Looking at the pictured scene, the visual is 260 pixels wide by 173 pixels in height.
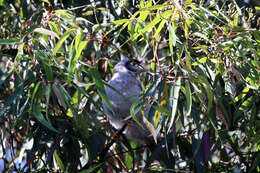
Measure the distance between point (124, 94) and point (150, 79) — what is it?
0.42m

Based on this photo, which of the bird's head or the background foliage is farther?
the bird's head

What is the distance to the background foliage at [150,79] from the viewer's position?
135 centimetres

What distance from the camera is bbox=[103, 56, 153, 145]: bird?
6.80 ft

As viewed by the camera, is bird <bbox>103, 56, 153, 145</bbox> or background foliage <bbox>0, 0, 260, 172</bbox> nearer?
background foliage <bbox>0, 0, 260, 172</bbox>

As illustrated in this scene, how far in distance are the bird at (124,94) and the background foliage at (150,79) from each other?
71 millimetres

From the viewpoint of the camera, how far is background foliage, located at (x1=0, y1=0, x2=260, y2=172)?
4.42ft

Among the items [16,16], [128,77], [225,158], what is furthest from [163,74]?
[16,16]

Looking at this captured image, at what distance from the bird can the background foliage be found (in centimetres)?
7

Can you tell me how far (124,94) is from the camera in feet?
→ 6.79

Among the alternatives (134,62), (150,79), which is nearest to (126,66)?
(134,62)

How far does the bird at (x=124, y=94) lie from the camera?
2.07m

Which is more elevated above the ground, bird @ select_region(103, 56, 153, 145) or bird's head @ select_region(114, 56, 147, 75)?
bird's head @ select_region(114, 56, 147, 75)

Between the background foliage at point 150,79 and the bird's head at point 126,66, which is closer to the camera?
the background foliage at point 150,79

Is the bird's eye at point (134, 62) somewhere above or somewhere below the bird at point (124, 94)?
above
